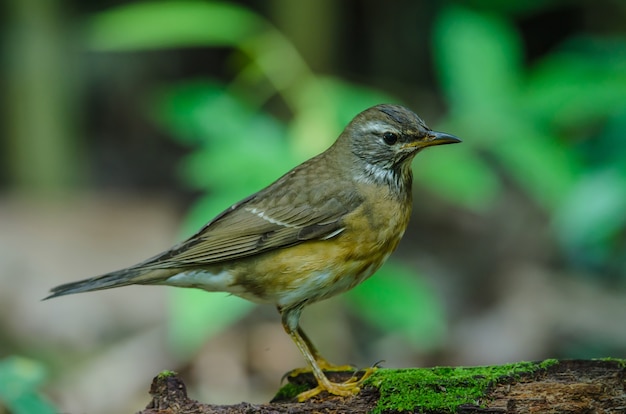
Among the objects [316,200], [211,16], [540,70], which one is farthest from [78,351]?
[540,70]

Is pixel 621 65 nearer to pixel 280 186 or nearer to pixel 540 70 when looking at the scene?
pixel 540 70

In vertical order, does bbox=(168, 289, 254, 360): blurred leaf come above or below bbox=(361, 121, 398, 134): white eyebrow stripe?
below

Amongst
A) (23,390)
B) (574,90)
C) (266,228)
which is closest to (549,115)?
(574,90)

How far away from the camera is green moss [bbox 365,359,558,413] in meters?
4.68

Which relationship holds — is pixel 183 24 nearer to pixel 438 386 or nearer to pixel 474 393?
pixel 438 386

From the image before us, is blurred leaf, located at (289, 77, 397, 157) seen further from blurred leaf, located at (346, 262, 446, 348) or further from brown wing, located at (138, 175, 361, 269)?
blurred leaf, located at (346, 262, 446, 348)

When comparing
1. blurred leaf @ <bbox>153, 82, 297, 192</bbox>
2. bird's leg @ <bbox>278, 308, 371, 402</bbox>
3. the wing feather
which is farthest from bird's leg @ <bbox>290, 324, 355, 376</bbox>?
blurred leaf @ <bbox>153, 82, 297, 192</bbox>

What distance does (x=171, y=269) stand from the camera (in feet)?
19.2

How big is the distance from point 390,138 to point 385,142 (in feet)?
0.16

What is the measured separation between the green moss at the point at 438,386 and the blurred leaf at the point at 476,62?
2.73m

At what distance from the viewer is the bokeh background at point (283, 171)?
7.00m

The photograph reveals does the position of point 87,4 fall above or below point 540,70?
above

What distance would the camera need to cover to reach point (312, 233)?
5.80 metres

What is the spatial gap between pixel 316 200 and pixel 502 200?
5.65 m
